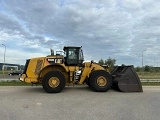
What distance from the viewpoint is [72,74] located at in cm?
1518

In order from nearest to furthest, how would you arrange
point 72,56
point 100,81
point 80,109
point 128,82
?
point 80,109, point 100,81, point 128,82, point 72,56

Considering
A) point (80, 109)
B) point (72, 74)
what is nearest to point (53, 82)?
point (72, 74)

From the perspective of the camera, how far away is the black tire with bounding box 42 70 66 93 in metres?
14.1

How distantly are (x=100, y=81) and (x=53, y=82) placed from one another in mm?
2833

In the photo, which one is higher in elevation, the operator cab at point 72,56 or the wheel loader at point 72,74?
the operator cab at point 72,56

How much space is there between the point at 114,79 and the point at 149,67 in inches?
3436

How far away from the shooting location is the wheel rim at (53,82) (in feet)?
46.5

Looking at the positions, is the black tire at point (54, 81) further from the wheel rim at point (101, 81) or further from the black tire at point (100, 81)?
the wheel rim at point (101, 81)

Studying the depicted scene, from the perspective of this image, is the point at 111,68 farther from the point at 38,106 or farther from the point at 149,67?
the point at 149,67

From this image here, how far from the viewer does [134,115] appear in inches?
347

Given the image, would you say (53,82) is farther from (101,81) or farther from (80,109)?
(80,109)

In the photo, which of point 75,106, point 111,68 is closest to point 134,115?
point 75,106

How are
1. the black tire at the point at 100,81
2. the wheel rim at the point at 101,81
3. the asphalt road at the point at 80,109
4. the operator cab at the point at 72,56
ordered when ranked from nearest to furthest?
the asphalt road at the point at 80,109, the black tire at the point at 100,81, the wheel rim at the point at 101,81, the operator cab at the point at 72,56

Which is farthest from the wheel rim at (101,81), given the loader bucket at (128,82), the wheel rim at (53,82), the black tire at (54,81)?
the wheel rim at (53,82)
